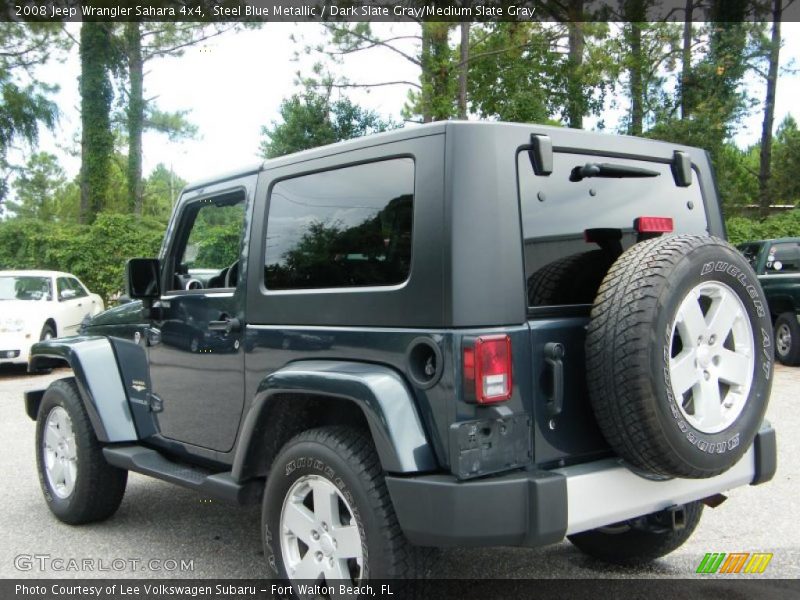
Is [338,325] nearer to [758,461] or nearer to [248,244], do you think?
[248,244]

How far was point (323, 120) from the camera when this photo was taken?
16.9 metres

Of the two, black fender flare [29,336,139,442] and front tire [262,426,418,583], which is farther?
black fender flare [29,336,139,442]

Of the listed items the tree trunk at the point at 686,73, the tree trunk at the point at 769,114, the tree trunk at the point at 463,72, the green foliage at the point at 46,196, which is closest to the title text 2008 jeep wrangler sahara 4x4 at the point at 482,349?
the tree trunk at the point at 463,72

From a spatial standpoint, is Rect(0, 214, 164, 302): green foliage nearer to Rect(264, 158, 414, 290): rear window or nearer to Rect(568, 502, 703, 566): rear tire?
Rect(264, 158, 414, 290): rear window

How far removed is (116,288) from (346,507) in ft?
63.5

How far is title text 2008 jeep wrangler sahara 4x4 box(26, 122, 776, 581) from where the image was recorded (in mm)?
2592

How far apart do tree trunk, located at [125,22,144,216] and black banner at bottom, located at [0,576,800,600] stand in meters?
24.3

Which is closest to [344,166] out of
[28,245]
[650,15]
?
[650,15]

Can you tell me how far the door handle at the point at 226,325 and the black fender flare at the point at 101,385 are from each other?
3.31ft

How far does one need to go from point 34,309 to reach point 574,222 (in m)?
11.1

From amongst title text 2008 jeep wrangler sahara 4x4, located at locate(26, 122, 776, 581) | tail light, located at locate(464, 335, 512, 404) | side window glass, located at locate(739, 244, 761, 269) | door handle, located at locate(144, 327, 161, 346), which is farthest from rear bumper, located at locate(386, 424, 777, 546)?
side window glass, located at locate(739, 244, 761, 269)

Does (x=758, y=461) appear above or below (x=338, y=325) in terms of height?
below

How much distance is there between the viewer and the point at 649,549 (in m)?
3.71

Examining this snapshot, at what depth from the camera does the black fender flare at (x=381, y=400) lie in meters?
2.60
